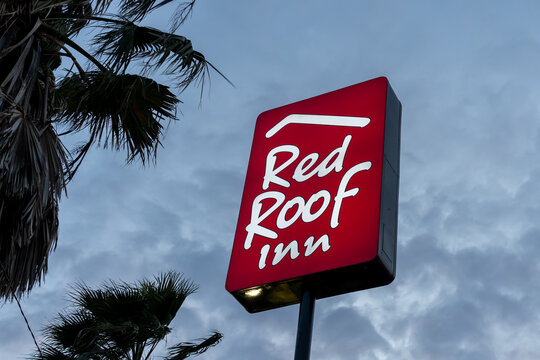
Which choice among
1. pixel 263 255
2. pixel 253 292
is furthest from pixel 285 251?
pixel 253 292

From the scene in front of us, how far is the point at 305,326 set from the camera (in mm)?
6105

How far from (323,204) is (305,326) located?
1.26 m

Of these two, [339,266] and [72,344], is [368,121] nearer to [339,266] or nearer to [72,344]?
[339,266]

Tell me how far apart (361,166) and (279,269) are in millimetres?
1190

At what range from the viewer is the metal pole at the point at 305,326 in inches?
233

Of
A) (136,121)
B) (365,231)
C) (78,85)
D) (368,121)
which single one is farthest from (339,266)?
(78,85)

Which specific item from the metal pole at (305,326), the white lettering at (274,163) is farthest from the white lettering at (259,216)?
the metal pole at (305,326)

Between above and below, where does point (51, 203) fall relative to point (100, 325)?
below

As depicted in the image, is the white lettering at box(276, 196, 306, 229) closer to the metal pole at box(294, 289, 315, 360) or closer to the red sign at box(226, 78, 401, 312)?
the red sign at box(226, 78, 401, 312)

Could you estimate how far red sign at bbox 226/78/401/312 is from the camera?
6492 millimetres

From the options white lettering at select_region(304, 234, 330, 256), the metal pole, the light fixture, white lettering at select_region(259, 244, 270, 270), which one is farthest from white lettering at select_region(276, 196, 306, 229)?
the metal pole

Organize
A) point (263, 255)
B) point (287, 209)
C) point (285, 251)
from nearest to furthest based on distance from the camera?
point (285, 251)
point (263, 255)
point (287, 209)

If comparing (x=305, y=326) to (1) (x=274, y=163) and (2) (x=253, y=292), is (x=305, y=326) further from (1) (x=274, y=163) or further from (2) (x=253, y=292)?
(1) (x=274, y=163)

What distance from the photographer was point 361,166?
7.02 metres
